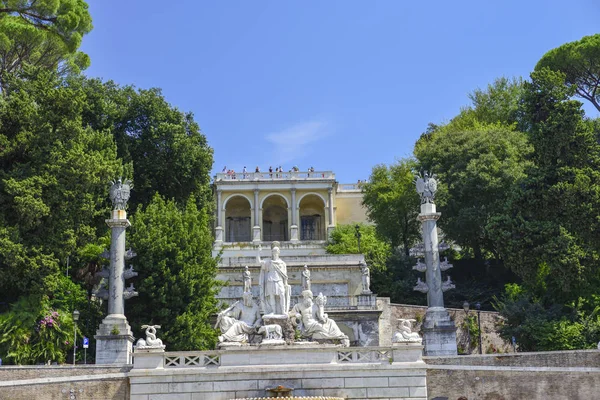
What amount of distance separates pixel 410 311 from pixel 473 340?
314 centimetres

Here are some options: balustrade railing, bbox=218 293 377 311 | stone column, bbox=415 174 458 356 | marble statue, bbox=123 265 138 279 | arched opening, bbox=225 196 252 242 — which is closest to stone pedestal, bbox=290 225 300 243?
arched opening, bbox=225 196 252 242

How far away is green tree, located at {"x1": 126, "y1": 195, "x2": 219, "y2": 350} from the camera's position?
92.0 ft

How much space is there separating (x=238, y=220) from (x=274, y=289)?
34375 mm

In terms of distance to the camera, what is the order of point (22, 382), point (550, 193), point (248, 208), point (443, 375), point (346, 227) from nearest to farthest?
point (22, 382) < point (443, 375) < point (550, 193) < point (346, 227) < point (248, 208)

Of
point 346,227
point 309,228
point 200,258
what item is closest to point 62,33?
point 200,258

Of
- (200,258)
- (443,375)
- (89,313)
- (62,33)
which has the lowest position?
(443,375)

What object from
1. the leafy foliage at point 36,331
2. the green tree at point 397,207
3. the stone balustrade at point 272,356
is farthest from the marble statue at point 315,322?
the green tree at point 397,207

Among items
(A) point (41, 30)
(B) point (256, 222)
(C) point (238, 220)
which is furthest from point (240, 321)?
(C) point (238, 220)

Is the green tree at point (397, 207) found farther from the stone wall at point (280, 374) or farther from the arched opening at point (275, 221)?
the stone wall at point (280, 374)

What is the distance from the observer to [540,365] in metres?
23.5

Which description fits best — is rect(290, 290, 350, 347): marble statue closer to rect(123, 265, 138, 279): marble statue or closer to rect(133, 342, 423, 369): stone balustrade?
rect(133, 342, 423, 369): stone balustrade

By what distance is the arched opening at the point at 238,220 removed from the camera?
56531mm

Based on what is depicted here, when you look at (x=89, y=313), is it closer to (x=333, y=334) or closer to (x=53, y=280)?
(x=53, y=280)

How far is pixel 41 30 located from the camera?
37.8 meters
